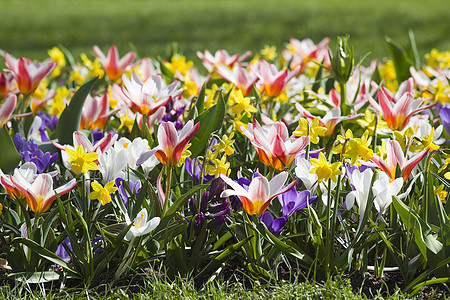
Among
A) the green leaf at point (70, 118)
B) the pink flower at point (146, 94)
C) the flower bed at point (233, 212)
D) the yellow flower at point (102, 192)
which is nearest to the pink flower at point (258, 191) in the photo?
the flower bed at point (233, 212)

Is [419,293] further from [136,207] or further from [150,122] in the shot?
[150,122]

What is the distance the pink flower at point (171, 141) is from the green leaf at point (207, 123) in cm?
43

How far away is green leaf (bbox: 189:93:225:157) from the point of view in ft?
6.84

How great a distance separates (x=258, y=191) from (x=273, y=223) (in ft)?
0.44

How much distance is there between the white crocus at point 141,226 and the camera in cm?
151

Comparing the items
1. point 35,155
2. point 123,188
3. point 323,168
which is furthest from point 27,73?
point 323,168

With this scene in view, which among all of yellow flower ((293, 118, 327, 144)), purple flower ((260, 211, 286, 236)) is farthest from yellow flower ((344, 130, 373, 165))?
purple flower ((260, 211, 286, 236))

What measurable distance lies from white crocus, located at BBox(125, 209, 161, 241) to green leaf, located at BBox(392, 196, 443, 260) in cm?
64

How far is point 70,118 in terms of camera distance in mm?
2258

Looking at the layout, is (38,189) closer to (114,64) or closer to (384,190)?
(384,190)

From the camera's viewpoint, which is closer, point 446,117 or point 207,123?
point 207,123

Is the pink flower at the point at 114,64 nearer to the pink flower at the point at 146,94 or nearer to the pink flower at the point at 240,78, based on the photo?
the pink flower at the point at 240,78

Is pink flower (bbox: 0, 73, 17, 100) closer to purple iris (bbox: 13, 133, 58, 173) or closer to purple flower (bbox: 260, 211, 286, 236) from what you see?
purple iris (bbox: 13, 133, 58, 173)

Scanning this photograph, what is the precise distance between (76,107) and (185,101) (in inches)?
24.9
